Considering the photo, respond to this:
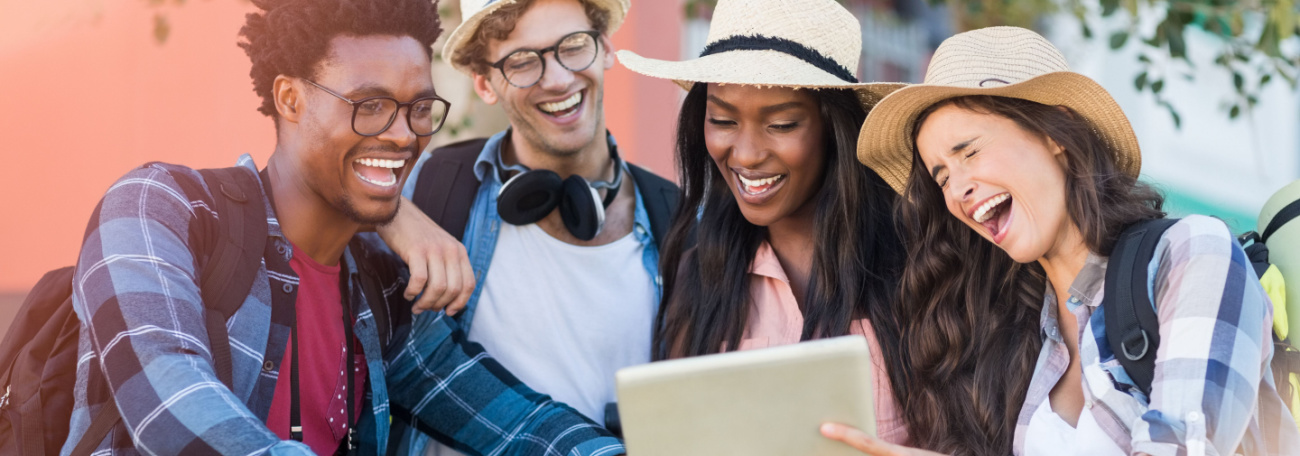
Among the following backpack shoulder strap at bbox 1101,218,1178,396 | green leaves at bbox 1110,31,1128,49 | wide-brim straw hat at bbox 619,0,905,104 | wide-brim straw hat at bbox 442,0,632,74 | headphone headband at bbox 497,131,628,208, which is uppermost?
wide-brim straw hat at bbox 442,0,632,74

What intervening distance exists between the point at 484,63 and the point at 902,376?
169 centimetres

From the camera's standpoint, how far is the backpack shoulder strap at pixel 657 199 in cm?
333

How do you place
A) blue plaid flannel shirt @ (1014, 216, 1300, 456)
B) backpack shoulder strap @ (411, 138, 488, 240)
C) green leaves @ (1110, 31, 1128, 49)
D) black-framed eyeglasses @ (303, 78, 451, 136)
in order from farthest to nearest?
green leaves @ (1110, 31, 1128, 49)
backpack shoulder strap @ (411, 138, 488, 240)
black-framed eyeglasses @ (303, 78, 451, 136)
blue plaid flannel shirt @ (1014, 216, 1300, 456)

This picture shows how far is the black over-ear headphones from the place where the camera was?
3100 millimetres

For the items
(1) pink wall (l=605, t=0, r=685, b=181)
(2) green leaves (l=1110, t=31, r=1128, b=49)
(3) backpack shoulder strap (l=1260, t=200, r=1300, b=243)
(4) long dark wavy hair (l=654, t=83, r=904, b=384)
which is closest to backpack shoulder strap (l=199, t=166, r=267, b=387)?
(4) long dark wavy hair (l=654, t=83, r=904, b=384)

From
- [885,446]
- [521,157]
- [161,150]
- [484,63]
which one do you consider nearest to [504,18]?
[484,63]

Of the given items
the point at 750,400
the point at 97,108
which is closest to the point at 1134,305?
the point at 750,400

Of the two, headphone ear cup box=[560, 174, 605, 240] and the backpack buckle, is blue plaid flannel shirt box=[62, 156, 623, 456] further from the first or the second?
the backpack buckle

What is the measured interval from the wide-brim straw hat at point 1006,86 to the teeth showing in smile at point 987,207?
234 mm

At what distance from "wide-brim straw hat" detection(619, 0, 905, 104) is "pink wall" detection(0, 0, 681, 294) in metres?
1.73

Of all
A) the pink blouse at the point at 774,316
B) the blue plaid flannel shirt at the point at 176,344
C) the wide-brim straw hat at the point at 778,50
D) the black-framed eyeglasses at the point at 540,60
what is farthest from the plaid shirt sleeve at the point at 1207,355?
→ the black-framed eyeglasses at the point at 540,60

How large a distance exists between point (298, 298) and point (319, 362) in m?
0.17

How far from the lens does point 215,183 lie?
2348 mm

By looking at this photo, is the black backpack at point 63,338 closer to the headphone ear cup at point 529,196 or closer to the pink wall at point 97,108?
the headphone ear cup at point 529,196
